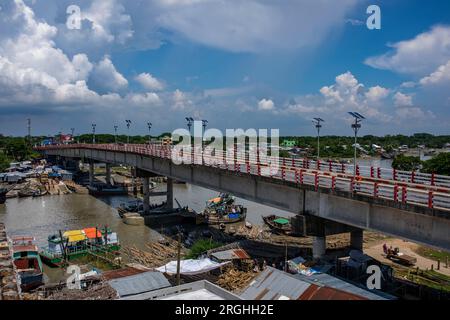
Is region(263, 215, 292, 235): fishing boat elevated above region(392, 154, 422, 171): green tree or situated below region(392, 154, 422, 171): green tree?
below

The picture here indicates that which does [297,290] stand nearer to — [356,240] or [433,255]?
[356,240]

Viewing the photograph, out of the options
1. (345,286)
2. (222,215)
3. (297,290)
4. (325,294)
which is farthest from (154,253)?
(325,294)

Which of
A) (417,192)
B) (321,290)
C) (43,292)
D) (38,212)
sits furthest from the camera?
(38,212)

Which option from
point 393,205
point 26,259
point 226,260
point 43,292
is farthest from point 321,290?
point 26,259

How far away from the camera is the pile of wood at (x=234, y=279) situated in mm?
22500

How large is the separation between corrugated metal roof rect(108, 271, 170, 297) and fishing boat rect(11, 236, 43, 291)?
763 centimetres

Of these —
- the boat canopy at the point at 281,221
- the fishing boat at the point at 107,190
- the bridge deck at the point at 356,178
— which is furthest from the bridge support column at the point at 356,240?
the fishing boat at the point at 107,190

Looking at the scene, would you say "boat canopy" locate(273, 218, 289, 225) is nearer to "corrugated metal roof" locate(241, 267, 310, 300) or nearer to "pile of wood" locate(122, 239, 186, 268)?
"pile of wood" locate(122, 239, 186, 268)

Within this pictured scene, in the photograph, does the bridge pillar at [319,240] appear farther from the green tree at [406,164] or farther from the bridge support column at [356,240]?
the green tree at [406,164]

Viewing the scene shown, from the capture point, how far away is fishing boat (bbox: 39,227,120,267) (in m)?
30.9

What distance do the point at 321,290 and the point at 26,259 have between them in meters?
20.7

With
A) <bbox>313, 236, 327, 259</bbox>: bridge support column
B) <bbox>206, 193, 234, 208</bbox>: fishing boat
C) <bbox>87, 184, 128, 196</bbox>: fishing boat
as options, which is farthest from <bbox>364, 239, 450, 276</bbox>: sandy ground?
<bbox>87, 184, 128, 196</bbox>: fishing boat

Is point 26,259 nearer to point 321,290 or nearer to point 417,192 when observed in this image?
point 321,290
